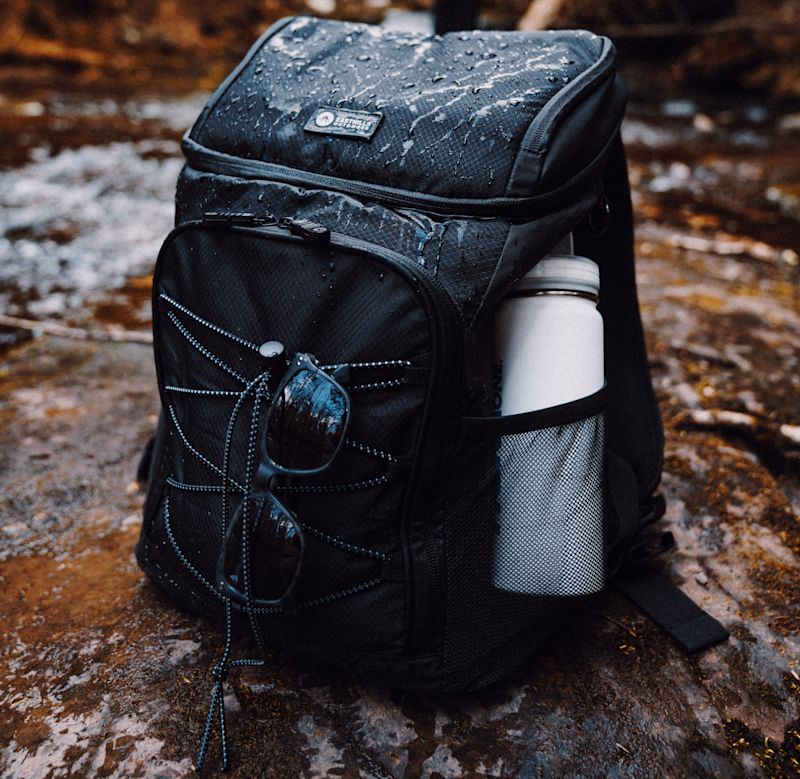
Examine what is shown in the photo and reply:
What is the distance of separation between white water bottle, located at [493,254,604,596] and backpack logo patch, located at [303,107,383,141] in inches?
12.5

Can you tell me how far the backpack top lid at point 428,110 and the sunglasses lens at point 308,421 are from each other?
315 millimetres

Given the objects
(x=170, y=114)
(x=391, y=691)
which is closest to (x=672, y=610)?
(x=391, y=691)

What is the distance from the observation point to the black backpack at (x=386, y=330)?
0.93 meters

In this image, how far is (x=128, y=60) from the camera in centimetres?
1023

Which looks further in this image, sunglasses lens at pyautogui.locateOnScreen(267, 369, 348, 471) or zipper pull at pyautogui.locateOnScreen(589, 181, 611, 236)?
zipper pull at pyautogui.locateOnScreen(589, 181, 611, 236)

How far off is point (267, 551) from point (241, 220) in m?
0.45

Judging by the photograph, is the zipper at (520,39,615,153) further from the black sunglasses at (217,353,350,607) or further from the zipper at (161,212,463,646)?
the black sunglasses at (217,353,350,607)

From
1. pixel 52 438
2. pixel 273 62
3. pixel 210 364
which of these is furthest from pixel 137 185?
pixel 210 364

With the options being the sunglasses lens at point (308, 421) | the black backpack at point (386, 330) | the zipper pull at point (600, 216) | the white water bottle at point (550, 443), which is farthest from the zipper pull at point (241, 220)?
the zipper pull at point (600, 216)

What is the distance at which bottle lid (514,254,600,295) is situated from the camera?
1030mm

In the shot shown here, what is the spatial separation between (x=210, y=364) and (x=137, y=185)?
340 centimetres

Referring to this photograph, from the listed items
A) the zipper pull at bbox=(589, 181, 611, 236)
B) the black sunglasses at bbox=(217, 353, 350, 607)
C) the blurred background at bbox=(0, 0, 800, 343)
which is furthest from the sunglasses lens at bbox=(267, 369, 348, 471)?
the blurred background at bbox=(0, 0, 800, 343)

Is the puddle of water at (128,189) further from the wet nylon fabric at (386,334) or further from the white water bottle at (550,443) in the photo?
the white water bottle at (550,443)

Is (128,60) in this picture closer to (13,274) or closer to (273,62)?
(13,274)
